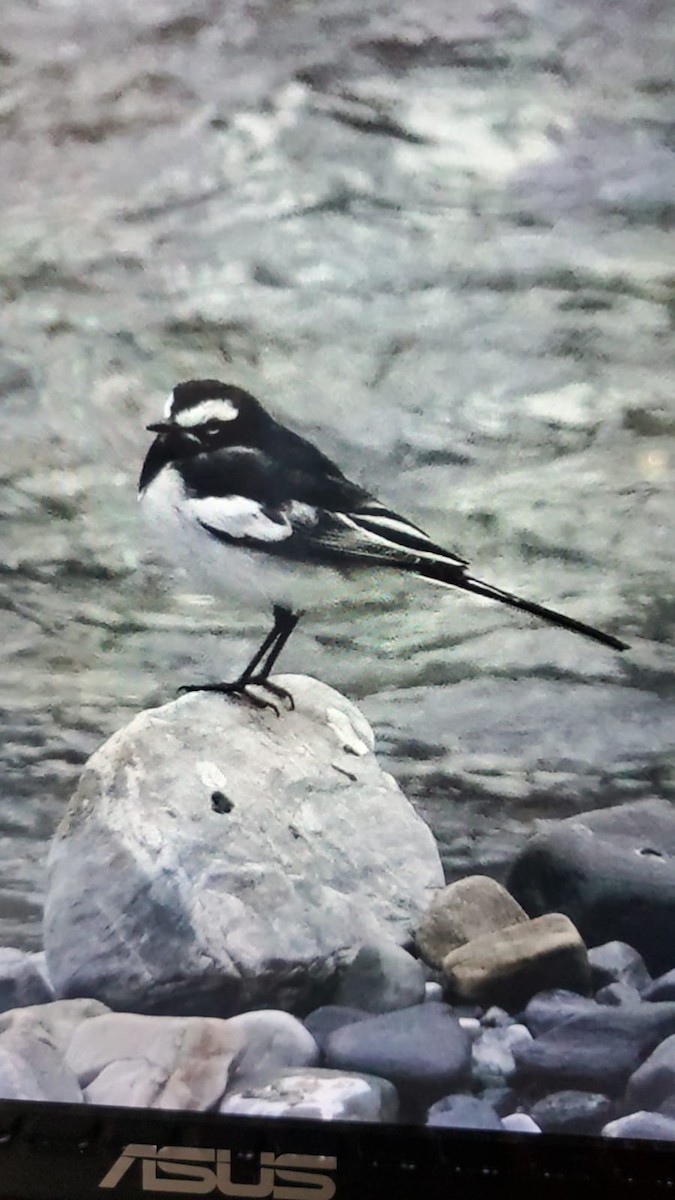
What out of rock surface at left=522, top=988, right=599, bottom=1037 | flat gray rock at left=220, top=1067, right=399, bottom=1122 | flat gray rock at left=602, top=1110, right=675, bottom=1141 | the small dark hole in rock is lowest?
flat gray rock at left=602, top=1110, right=675, bottom=1141

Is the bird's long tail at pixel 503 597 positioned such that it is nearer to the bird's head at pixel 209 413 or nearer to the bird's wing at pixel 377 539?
the bird's wing at pixel 377 539

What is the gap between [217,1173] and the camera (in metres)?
1.11

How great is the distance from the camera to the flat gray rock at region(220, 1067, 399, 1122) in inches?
43.4

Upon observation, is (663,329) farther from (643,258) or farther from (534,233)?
(534,233)

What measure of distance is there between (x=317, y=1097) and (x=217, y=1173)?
15 cm

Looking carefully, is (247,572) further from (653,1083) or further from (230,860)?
(653,1083)

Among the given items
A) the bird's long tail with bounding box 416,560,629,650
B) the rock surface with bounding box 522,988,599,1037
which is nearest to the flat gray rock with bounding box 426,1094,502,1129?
the rock surface with bounding box 522,988,599,1037

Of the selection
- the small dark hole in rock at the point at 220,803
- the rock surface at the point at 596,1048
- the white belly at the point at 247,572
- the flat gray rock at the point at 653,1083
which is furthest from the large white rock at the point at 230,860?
the flat gray rock at the point at 653,1083

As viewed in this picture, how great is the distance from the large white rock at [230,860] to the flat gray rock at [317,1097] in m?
0.09

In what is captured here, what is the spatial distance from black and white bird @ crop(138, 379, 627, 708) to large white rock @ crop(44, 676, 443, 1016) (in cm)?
7

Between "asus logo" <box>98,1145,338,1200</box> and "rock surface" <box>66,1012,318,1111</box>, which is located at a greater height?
"rock surface" <box>66,1012,318,1111</box>

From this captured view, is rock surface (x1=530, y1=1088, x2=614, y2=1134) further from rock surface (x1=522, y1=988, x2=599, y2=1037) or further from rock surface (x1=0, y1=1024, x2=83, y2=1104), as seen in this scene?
rock surface (x1=0, y1=1024, x2=83, y2=1104)

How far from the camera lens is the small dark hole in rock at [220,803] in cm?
115

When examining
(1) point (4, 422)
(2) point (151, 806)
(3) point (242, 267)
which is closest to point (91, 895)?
(2) point (151, 806)
